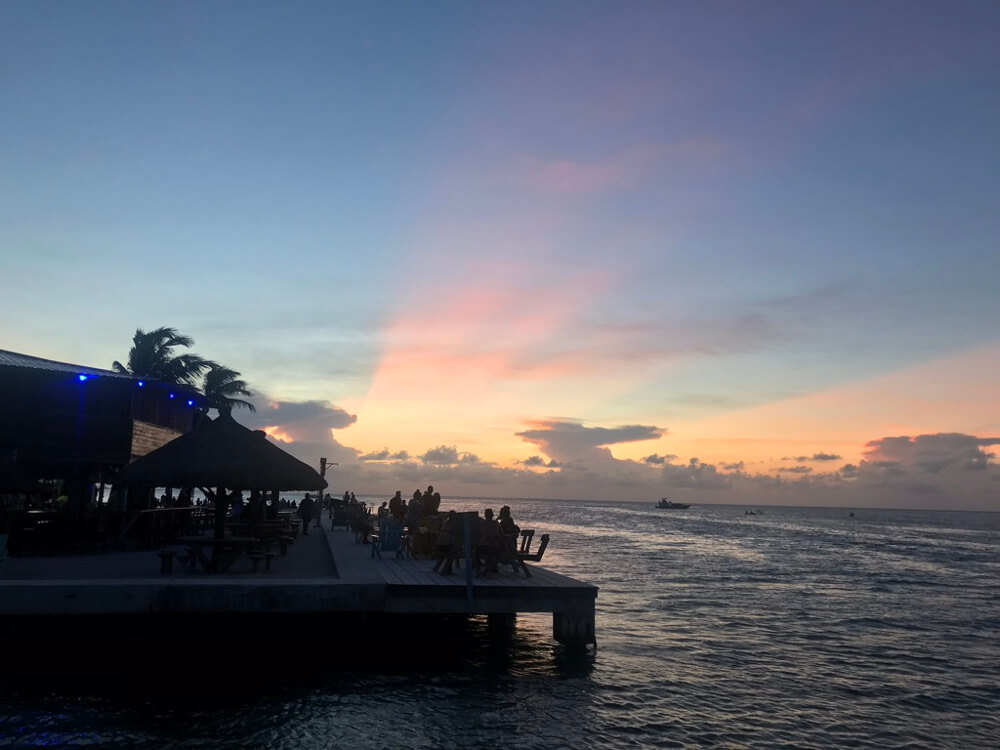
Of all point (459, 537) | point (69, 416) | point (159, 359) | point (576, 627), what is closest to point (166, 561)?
point (459, 537)

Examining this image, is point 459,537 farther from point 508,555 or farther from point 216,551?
point 216,551

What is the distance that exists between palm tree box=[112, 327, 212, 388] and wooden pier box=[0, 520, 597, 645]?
3040 cm

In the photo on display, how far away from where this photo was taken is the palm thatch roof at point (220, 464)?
595 inches

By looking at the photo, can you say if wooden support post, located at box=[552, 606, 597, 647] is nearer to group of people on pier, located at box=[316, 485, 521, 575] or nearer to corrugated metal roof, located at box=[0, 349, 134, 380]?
group of people on pier, located at box=[316, 485, 521, 575]

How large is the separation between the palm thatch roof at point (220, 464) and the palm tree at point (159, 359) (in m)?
31.4

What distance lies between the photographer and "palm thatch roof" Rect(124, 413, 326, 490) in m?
15.1

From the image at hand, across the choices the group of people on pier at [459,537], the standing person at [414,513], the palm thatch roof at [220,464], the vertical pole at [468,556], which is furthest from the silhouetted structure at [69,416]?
the vertical pole at [468,556]

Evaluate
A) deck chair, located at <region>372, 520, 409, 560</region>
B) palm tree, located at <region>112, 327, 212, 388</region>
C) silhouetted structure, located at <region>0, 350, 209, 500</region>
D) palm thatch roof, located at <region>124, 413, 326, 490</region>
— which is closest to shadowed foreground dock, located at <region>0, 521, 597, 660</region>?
palm thatch roof, located at <region>124, 413, 326, 490</region>

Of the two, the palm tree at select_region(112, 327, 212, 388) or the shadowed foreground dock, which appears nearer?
the shadowed foreground dock

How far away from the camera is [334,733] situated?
11.1 m

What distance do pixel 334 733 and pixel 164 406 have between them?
22444mm

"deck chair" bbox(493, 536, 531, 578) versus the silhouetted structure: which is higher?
the silhouetted structure

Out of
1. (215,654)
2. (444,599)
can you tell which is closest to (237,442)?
(215,654)

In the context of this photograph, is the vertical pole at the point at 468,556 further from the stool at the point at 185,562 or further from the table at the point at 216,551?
the stool at the point at 185,562
